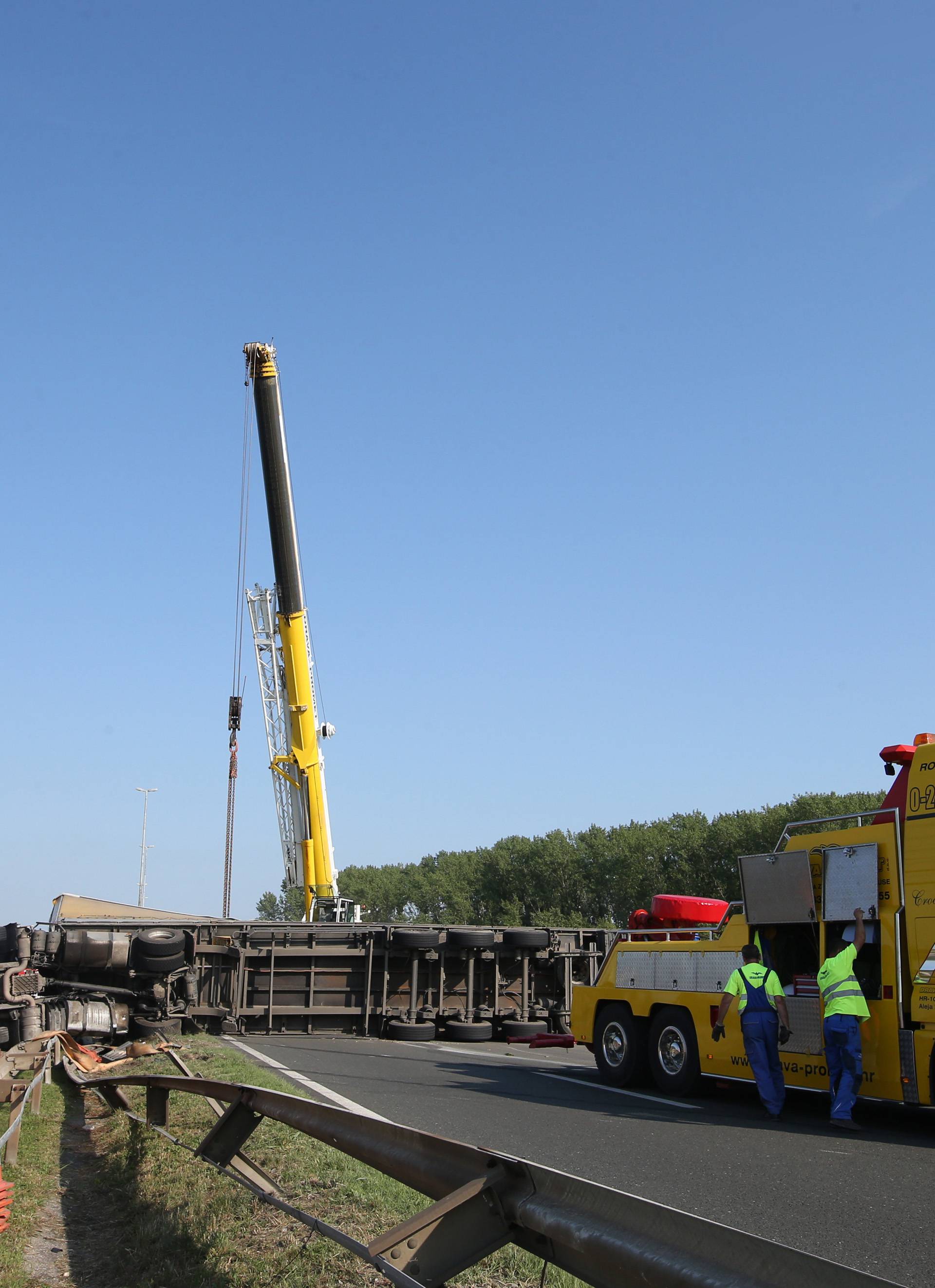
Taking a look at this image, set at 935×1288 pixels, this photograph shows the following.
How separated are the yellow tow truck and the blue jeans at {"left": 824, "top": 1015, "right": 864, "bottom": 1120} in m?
0.16

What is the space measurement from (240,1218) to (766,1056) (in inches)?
240

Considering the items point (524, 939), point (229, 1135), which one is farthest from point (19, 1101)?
point (524, 939)

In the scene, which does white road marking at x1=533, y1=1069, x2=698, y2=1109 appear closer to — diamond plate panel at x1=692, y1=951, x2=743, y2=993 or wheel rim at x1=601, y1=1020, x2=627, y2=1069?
wheel rim at x1=601, y1=1020, x2=627, y2=1069

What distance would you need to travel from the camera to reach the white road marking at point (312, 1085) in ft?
32.0

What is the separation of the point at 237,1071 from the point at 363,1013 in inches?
336

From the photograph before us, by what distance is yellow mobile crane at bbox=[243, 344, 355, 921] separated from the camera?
2330 cm

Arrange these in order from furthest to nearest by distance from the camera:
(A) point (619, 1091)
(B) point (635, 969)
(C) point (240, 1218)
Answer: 1. (B) point (635, 969)
2. (A) point (619, 1091)
3. (C) point (240, 1218)

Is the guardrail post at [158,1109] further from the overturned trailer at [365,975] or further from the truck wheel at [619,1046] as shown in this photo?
the overturned trailer at [365,975]

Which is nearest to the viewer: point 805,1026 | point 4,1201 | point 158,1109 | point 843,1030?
point 4,1201

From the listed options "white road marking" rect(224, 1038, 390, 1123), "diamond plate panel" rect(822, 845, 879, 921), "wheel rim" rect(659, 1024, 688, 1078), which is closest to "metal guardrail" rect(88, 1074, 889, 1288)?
"white road marking" rect(224, 1038, 390, 1123)

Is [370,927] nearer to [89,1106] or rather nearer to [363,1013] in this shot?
[363,1013]

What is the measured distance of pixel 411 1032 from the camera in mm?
19312

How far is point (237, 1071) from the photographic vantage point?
11484 mm

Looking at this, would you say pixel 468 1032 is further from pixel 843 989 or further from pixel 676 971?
pixel 843 989
